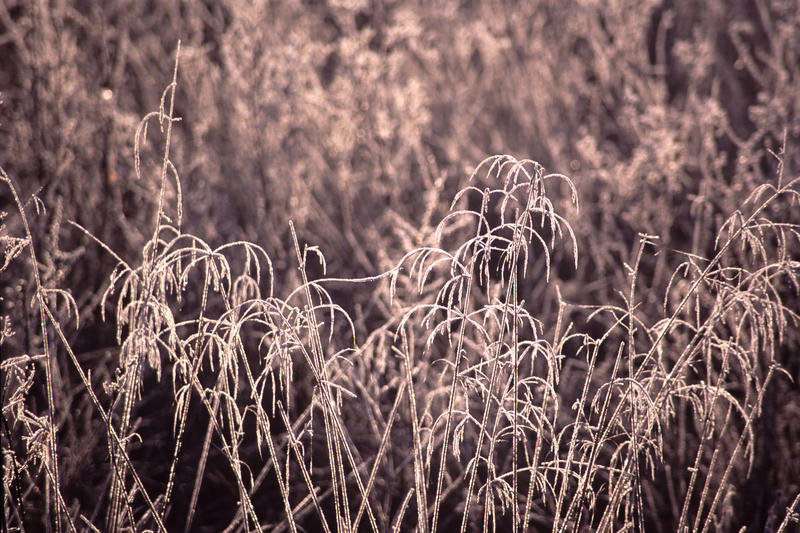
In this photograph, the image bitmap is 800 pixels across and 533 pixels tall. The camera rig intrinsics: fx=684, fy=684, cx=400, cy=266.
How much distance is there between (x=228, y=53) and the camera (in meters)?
2.92

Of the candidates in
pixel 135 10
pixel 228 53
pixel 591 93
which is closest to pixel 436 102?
pixel 591 93

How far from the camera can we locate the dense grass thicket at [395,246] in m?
1.56

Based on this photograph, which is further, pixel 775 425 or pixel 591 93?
pixel 591 93

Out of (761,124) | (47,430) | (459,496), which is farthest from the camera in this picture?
(761,124)

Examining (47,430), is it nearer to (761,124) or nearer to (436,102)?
(761,124)

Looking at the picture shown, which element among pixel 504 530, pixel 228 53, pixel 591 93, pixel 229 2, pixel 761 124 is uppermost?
pixel 229 2

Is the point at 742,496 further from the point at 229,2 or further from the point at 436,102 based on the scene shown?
the point at 229,2

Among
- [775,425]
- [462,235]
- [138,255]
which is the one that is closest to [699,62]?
[462,235]

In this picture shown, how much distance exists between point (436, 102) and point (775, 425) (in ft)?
7.71

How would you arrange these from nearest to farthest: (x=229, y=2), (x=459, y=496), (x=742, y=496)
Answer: (x=742, y=496), (x=459, y=496), (x=229, y=2)

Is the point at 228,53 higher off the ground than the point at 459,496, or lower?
higher

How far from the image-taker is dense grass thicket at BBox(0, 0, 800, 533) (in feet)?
5.12

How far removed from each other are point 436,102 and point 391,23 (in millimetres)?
920

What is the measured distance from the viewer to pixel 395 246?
9.30 ft
